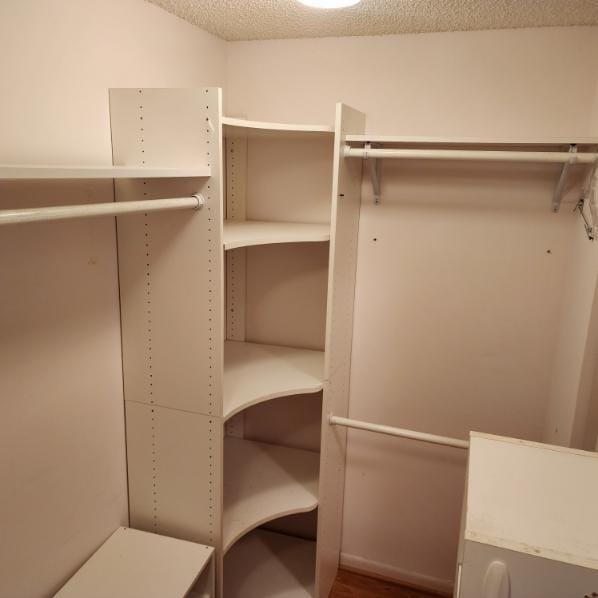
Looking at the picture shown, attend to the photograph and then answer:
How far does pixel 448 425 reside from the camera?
216 cm

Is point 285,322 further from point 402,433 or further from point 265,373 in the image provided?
point 402,433

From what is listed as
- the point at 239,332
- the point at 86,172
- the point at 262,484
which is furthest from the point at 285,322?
the point at 86,172

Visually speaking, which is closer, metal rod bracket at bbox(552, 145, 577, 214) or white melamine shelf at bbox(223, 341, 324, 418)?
metal rod bracket at bbox(552, 145, 577, 214)

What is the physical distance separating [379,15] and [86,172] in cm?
121

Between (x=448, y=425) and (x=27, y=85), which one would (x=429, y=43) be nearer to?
(x=27, y=85)

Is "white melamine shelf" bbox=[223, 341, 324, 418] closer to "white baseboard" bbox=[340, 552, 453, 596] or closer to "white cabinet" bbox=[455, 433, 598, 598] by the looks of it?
"white cabinet" bbox=[455, 433, 598, 598]

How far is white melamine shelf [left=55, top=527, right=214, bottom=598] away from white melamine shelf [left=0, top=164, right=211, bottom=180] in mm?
1170

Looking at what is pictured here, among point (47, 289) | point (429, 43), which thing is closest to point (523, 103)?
point (429, 43)

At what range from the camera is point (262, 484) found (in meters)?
2.06

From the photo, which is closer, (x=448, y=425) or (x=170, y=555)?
(x=170, y=555)

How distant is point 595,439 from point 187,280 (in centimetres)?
138

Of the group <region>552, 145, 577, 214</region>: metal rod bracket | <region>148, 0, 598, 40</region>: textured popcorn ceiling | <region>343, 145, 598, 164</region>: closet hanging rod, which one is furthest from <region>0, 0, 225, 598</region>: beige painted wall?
<region>552, 145, 577, 214</region>: metal rod bracket

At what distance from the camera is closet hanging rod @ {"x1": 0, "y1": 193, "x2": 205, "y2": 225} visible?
0.86 metres

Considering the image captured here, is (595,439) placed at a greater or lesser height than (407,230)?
lesser
